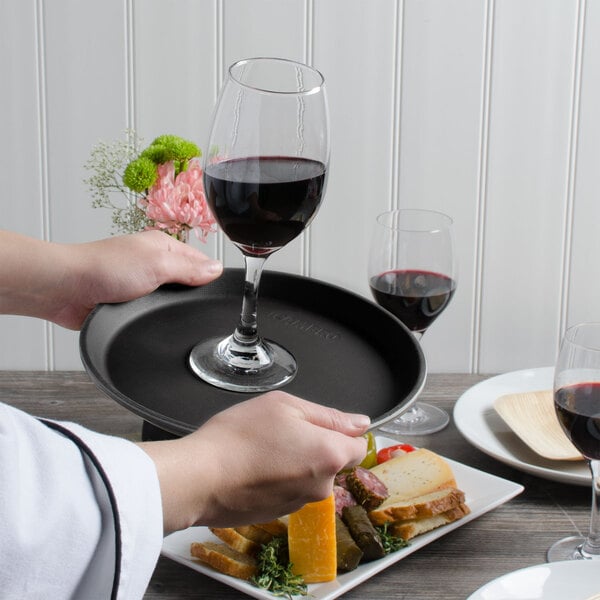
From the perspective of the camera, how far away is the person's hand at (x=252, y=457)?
0.77m

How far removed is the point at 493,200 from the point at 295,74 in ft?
4.30

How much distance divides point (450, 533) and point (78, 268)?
1.68ft

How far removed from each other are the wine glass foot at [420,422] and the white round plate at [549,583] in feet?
1.26

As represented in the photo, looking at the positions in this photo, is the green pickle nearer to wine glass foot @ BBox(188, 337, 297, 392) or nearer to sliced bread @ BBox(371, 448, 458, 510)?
sliced bread @ BBox(371, 448, 458, 510)

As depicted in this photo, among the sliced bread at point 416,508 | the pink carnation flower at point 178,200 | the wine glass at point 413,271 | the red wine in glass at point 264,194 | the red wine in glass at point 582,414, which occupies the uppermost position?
the red wine in glass at point 264,194

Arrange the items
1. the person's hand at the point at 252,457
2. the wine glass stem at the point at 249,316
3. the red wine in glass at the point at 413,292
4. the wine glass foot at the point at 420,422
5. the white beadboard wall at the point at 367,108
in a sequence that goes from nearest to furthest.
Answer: the person's hand at the point at 252,457
the wine glass stem at the point at 249,316
the wine glass foot at the point at 420,422
the red wine in glass at the point at 413,292
the white beadboard wall at the point at 367,108

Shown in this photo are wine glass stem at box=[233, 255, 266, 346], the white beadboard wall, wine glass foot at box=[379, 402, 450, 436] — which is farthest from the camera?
the white beadboard wall

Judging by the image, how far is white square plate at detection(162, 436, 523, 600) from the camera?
3.06 ft

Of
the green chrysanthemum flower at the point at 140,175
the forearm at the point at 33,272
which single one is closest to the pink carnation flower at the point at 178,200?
the green chrysanthemum flower at the point at 140,175

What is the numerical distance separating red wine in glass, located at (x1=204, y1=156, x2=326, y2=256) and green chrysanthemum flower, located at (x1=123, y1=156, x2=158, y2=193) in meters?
0.32

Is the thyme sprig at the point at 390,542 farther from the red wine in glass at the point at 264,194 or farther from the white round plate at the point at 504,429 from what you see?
the red wine in glass at the point at 264,194

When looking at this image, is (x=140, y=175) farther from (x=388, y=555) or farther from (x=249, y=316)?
(x=388, y=555)

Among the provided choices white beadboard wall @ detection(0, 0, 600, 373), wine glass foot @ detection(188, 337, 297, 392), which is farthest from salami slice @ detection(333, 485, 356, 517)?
white beadboard wall @ detection(0, 0, 600, 373)

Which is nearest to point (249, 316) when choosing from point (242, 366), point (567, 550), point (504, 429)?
point (242, 366)
